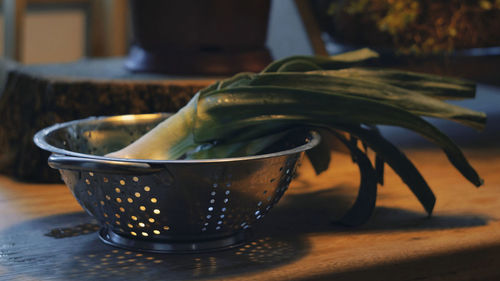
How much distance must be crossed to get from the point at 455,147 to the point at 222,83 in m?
0.26

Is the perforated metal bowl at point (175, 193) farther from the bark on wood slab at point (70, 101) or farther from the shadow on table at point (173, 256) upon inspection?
the bark on wood slab at point (70, 101)

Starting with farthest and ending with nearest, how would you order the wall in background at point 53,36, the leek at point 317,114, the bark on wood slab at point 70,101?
the wall in background at point 53,36 < the bark on wood slab at point 70,101 < the leek at point 317,114

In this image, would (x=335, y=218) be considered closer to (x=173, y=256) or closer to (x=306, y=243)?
(x=306, y=243)

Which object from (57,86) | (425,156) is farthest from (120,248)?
(425,156)

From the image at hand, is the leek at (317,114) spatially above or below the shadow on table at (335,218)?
above

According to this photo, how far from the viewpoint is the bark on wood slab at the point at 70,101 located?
985 millimetres

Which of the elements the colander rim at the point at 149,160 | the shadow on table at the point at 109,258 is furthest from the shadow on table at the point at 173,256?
the colander rim at the point at 149,160

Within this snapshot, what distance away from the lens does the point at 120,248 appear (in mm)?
712

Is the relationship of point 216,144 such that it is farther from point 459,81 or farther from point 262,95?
point 459,81

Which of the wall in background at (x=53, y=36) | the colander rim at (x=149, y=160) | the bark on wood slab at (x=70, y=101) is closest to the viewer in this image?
the colander rim at (x=149, y=160)

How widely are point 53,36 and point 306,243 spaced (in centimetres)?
203

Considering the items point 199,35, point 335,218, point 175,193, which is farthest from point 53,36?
point 175,193

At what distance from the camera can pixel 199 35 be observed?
42.1 inches

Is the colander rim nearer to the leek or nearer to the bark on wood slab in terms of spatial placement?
the leek
